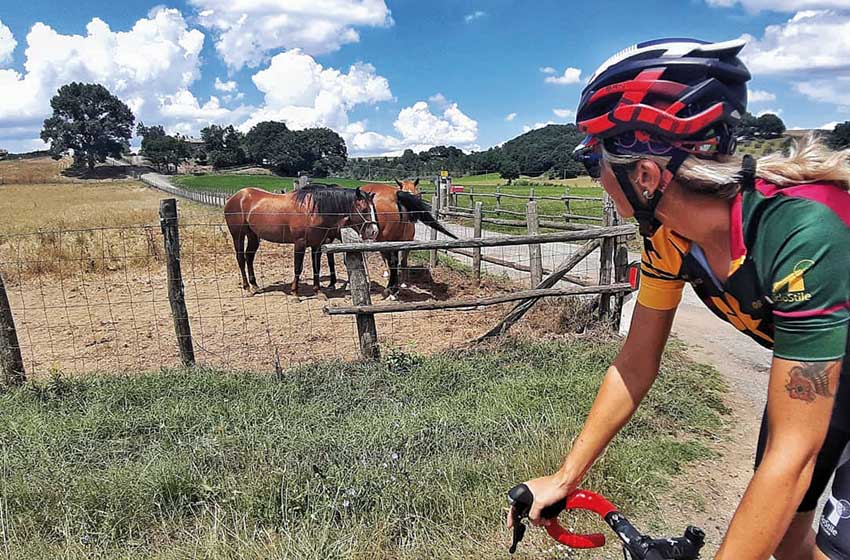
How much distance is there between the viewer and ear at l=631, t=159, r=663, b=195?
115cm

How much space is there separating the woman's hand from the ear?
0.73 metres

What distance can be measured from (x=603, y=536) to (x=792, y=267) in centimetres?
71

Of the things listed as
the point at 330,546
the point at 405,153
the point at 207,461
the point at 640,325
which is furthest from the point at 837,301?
the point at 405,153

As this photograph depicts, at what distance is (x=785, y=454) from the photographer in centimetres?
97

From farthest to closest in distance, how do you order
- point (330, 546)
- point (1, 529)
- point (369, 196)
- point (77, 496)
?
point (369, 196), point (77, 496), point (1, 529), point (330, 546)

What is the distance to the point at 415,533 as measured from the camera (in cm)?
261

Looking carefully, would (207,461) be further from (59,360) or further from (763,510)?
(59,360)

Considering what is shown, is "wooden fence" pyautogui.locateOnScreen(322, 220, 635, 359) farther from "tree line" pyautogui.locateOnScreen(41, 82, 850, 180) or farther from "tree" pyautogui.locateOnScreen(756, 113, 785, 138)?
"tree line" pyautogui.locateOnScreen(41, 82, 850, 180)

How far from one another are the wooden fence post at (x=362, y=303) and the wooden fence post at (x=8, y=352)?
2856 millimetres

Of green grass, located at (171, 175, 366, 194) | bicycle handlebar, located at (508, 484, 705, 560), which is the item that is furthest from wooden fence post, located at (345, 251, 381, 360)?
green grass, located at (171, 175, 366, 194)

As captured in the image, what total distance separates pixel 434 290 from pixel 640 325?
7937 millimetres

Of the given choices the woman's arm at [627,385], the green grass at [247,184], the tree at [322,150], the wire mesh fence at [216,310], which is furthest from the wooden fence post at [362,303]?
the tree at [322,150]

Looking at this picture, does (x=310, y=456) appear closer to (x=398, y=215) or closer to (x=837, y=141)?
(x=837, y=141)

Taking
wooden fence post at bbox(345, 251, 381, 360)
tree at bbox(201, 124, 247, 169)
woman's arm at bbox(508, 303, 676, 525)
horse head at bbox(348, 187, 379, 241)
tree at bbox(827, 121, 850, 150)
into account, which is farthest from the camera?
tree at bbox(201, 124, 247, 169)
